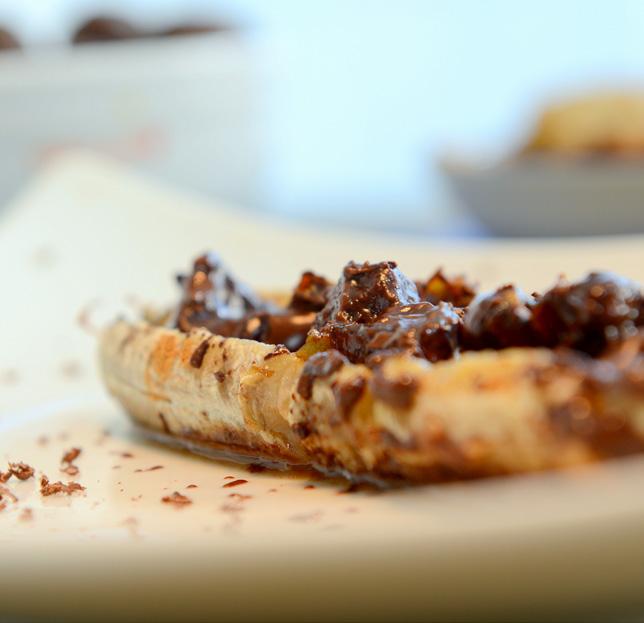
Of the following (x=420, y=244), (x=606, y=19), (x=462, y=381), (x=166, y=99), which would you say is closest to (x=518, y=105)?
(x=606, y=19)

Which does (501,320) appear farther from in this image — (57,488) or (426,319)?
(57,488)

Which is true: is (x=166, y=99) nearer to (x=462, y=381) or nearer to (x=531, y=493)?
(x=462, y=381)

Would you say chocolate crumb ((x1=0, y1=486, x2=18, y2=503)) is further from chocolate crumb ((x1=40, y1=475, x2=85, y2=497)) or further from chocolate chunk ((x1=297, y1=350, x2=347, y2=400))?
chocolate chunk ((x1=297, y1=350, x2=347, y2=400))

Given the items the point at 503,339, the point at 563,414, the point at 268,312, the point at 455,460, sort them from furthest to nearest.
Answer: the point at 268,312, the point at 503,339, the point at 455,460, the point at 563,414

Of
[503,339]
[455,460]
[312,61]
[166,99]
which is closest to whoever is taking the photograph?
[455,460]

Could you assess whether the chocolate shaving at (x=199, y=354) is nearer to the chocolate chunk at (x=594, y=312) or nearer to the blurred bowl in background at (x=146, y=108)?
the chocolate chunk at (x=594, y=312)

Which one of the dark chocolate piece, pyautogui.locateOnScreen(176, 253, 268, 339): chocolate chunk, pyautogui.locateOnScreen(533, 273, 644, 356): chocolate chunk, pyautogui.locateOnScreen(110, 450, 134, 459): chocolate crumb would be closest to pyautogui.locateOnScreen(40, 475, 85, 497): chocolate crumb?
pyautogui.locateOnScreen(110, 450, 134, 459): chocolate crumb

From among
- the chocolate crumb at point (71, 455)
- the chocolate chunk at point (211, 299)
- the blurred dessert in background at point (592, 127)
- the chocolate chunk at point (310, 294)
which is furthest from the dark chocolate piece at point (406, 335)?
the blurred dessert in background at point (592, 127)
